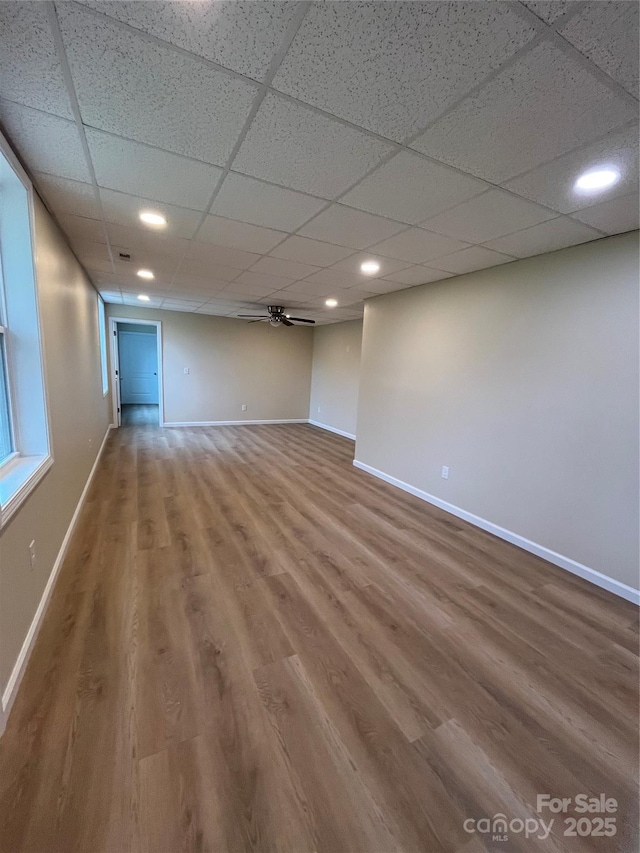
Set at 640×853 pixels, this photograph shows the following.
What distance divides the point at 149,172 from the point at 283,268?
174 centimetres

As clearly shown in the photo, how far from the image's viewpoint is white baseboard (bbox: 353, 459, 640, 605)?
→ 231 centimetres

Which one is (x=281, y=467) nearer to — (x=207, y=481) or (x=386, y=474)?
(x=207, y=481)

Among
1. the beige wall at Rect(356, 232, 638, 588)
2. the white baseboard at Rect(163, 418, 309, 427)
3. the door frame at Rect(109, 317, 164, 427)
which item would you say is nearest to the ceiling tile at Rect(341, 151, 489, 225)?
the beige wall at Rect(356, 232, 638, 588)

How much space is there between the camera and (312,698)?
1467 mm

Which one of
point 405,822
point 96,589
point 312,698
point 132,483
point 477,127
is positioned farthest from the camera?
point 132,483

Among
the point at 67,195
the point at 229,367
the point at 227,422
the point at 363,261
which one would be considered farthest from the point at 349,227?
the point at 227,422

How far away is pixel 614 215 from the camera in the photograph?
1992mm

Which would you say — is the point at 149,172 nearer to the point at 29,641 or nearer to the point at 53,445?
the point at 53,445

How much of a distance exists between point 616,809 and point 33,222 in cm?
371

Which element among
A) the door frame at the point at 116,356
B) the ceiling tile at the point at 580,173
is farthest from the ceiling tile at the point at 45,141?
the door frame at the point at 116,356

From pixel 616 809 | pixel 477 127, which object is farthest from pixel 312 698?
pixel 477 127

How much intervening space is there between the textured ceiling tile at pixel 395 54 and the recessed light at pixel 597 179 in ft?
2.98

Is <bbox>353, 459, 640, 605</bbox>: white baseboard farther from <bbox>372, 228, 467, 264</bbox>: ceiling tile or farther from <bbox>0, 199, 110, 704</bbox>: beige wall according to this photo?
<bbox>0, 199, 110, 704</bbox>: beige wall

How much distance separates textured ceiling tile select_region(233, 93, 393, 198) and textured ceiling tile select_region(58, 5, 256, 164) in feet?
0.33
